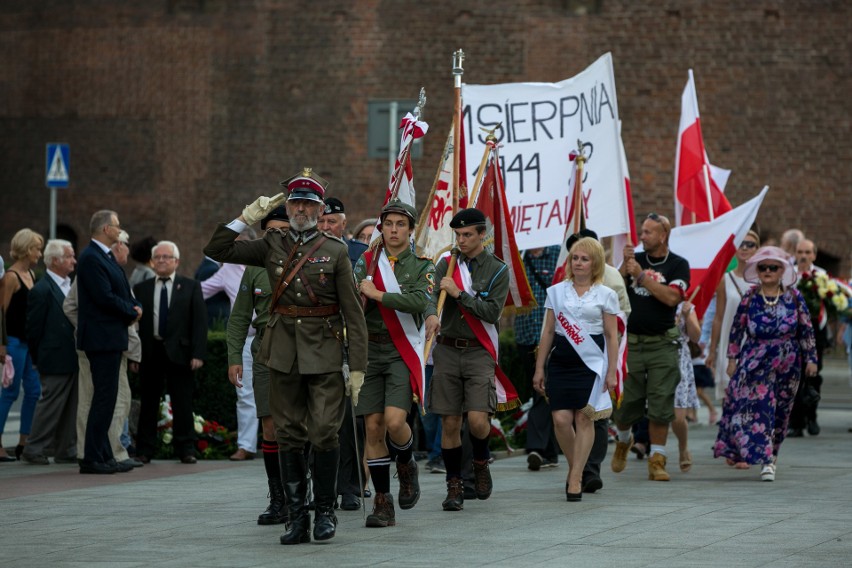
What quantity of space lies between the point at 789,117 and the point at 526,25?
5.70 meters

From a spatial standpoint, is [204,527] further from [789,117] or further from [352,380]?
[789,117]

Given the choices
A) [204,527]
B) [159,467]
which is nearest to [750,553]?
[204,527]

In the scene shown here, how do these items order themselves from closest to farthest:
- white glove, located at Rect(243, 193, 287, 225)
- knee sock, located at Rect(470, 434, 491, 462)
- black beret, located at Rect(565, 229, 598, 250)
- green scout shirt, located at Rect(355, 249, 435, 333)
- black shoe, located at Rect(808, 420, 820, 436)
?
1. white glove, located at Rect(243, 193, 287, 225)
2. green scout shirt, located at Rect(355, 249, 435, 333)
3. knee sock, located at Rect(470, 434, 491, 462)
4. black beret, located at Rect(565, 229, 598, 250)
5. black shoe, located at Rect(808, 420, 820, 436)

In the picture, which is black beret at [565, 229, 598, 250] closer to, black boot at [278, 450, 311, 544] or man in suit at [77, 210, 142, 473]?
man in suit at [77, 210, 142, 473]

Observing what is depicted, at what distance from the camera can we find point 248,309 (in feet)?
31.2

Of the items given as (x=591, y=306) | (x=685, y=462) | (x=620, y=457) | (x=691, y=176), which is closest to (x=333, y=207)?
(x=591, y=306)

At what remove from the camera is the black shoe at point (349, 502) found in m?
9.48

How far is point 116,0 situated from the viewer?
109ft

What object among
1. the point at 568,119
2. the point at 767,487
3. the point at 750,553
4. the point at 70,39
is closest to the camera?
the point at 750,553

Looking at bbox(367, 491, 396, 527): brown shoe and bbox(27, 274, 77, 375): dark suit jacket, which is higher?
bbox(27, 274, 77, 375): dark suit jacket

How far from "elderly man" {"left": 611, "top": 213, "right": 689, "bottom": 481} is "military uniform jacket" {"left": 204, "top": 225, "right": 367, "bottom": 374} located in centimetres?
382

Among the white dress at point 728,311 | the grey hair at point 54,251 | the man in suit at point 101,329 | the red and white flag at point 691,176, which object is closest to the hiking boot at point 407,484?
the man in suit at point 101,329

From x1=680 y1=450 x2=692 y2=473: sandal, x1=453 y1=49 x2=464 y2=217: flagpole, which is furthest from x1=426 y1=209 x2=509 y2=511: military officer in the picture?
x1=680 y1=450 x2=692 y2=473: sandal

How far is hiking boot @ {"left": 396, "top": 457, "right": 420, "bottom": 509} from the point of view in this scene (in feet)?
30.2
